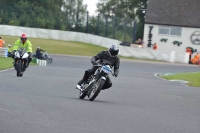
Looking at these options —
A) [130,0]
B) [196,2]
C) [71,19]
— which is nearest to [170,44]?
[196,2]

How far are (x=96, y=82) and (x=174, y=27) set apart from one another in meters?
46.8

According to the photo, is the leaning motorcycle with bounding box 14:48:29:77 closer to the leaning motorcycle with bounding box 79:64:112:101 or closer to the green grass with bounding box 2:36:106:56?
the leaning motorcycle with bounding box 79:64:112:101

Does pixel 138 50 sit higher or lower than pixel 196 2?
lower

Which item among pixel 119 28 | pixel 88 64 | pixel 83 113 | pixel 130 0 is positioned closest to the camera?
pixel 83 113

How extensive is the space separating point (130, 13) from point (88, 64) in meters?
58.5

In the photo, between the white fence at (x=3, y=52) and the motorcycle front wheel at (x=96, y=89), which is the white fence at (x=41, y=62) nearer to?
the white fence at (x=3, y=52)

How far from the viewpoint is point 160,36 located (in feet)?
198

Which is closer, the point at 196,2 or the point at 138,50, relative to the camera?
the point at 138,50

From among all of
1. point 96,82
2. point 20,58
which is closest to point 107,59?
point 96,82

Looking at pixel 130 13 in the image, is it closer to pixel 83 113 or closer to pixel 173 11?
pixel 173 11

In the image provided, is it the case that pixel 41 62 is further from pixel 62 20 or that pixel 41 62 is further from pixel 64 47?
pixel 62 20

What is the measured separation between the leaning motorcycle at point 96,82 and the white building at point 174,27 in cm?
4521

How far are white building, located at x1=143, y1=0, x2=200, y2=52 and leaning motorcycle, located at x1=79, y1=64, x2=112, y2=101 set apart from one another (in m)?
45.2

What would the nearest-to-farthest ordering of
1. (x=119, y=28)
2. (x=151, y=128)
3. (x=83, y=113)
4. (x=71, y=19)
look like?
1. (x=151, y=128)
2. (x=83, y=113)
3. (x=119, y=28)
4. (x=71, y=19)
